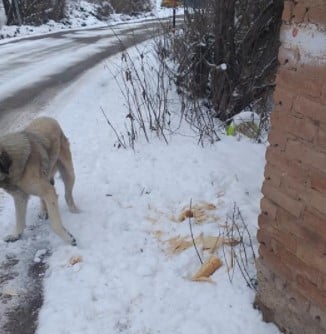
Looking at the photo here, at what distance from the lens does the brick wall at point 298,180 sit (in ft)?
9.17

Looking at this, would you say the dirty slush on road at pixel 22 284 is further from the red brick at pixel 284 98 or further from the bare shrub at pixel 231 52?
the bare shrub at pixel 231 52

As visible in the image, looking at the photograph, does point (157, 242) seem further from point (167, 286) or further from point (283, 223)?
point (283, 223)

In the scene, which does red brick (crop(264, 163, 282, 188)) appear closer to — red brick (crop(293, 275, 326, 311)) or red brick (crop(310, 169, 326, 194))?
red brick (crop(310, 169, 326, 194))

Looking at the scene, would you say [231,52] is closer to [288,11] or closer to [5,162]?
[5,162]

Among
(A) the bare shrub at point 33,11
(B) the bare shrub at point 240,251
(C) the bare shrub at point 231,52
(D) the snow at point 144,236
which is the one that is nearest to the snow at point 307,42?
(B) the bare shrub at point 240,251

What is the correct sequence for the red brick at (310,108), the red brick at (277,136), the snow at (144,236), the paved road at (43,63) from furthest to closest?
1. the paved road at (43,63)
2. the snow at (144,236)
3. the red brick at (277,136)
4. the red brick at (310,108)

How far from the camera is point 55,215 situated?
4.61 m

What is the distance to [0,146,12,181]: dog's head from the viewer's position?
4.19 m

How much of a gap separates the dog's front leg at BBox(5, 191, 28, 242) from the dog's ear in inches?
18.3

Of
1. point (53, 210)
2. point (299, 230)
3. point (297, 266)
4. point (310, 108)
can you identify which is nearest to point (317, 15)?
point (310, 108)

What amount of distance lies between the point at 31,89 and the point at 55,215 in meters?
7.23

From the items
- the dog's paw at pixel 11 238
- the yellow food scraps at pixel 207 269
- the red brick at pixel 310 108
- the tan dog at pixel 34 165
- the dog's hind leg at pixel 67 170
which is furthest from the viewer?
the dog's hind leg at pixel 67 170

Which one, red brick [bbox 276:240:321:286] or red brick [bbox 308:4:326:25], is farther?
red brick [bbox 276:240:321:286]

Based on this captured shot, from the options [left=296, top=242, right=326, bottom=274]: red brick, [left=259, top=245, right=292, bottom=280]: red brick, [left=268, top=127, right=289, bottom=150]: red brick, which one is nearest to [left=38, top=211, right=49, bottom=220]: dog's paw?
[left=259, top=245, right=292, bottom=280]: red brick
